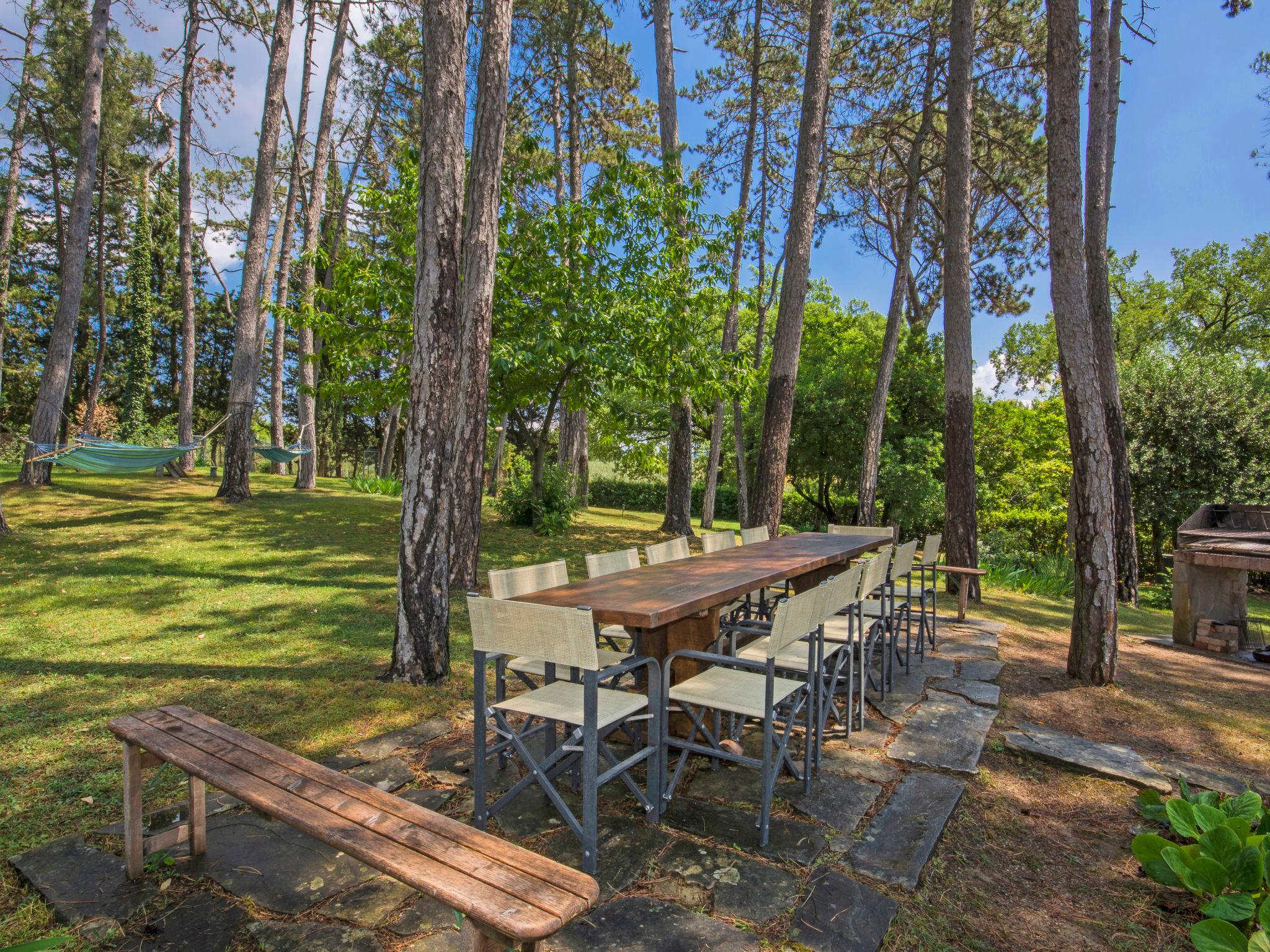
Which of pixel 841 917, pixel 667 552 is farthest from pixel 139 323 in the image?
pixel 841 917

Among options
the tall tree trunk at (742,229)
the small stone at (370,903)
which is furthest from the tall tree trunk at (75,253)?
the small stone at (370,903)

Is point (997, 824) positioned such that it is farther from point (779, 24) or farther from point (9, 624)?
point (779, 24)

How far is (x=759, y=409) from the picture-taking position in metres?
15.4

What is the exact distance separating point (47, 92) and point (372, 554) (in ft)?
50.3

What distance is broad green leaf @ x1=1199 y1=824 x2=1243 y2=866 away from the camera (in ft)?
5.92

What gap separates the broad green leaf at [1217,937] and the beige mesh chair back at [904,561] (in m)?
2.61

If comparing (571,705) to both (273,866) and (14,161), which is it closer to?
(273,866)

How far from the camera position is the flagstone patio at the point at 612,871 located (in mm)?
1721

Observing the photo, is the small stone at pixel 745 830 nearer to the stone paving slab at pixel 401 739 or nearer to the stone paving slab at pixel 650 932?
the stone paving slab at pixel 650 932

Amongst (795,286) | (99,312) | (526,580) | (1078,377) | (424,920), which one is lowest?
(424,920)

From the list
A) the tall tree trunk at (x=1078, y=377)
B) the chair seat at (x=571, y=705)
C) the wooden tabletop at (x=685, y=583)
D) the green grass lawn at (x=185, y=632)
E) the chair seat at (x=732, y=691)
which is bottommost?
the green grass lawn at (x=185, y=632)

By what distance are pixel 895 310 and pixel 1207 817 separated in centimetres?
954

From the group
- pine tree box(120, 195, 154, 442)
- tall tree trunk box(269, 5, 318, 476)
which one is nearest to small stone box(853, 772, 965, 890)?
tall tree trunk box(269, 5, 318, 476)

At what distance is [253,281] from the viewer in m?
10.7
